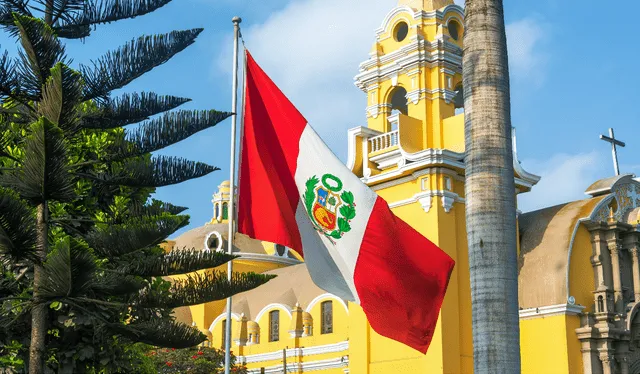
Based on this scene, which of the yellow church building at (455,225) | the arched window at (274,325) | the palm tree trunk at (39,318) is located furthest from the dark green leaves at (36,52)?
the arched window at (274,325)

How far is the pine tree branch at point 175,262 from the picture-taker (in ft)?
33.0

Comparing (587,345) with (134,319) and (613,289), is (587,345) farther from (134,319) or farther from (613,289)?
(134,319)

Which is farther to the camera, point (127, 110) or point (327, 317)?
point (327, 317)

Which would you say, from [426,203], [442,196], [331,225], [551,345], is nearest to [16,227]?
[331,225]

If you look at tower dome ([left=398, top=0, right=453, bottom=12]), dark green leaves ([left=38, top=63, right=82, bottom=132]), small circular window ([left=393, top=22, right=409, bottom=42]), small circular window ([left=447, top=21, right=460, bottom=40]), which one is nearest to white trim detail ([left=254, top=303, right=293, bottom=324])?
small circular window ([left=393, top=22, right=409, bottom=42])

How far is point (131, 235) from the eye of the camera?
9609mm

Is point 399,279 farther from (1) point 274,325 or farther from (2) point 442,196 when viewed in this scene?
(1) point 274,325

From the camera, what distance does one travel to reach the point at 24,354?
984cm

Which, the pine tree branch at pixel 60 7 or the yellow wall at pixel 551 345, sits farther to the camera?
the yellow wall at pixel 551 345

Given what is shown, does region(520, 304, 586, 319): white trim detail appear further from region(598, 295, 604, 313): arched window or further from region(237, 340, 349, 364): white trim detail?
region(237, 340, 349, 364): white trim detail

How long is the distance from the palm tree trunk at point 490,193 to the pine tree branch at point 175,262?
3.37 m

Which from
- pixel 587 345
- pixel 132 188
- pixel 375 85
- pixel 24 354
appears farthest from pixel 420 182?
pixel 24 354

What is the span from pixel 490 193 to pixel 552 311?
13.6 metres

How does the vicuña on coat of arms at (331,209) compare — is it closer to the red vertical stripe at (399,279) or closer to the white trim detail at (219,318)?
the red vertical stripe at (399,279)
